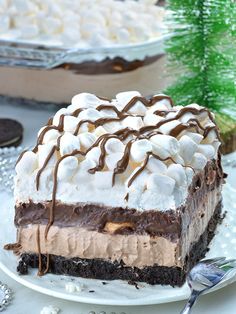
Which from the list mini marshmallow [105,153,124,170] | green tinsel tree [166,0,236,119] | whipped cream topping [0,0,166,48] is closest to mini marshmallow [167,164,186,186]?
mini marshmallow [105,153,124,170]

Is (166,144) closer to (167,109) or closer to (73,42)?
(167,109)

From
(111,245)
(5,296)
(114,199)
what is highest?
(114,199)

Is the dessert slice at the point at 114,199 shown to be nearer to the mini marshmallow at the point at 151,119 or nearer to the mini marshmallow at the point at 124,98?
the mini marshmallow at the point at 151,119

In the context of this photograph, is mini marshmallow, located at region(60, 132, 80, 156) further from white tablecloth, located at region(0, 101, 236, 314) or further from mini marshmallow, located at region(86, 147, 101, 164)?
white tablecloth, located at region(0, 101, 236, 314)

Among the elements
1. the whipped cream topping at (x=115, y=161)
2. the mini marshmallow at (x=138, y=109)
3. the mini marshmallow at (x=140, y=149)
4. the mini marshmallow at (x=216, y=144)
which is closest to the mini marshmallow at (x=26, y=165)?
the whipped cream topping at (x=115, y=161)

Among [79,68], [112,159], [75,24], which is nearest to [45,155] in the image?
[112,159]

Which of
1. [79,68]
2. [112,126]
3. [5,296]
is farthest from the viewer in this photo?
[79,68]

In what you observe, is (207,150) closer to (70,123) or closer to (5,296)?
(70,123)

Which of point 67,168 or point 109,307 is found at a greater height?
point 67,168
